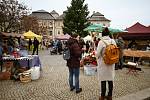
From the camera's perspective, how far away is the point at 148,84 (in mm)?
11203

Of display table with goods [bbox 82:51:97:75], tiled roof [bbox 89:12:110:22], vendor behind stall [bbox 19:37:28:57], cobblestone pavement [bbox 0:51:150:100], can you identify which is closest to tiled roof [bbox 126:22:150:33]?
vendor behind stall [bbox 19:37:28:57]

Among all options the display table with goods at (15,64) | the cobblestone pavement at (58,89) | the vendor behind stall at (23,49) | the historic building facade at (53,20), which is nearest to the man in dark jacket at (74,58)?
the cobblestone pavement at (58,89)

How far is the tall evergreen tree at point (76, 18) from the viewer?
5597 cm

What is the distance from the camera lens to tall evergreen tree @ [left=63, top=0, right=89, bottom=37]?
2203 inches

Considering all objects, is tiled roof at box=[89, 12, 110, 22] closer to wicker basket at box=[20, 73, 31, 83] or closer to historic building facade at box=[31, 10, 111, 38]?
historic building facade at box=[31, 10, 111, 38]

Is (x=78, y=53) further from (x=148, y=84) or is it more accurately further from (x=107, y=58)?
(x=148, y=84)

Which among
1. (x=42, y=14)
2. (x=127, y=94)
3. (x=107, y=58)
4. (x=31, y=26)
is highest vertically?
(x=42, y=14)

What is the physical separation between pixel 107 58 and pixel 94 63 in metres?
6.53

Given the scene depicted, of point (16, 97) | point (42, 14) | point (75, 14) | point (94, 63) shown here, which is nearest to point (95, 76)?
point (94, 63)

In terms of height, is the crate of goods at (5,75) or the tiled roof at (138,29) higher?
the tiled roof at (138,29)

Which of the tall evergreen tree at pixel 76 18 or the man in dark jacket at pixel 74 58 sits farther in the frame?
the tall evergreen tree at pixel 76 18

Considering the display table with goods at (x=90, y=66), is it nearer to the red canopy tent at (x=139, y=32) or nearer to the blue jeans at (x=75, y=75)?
the blue jeans at (x=75, y=75)

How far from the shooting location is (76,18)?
183ft

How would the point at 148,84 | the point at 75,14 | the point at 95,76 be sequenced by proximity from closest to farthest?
the point at 148,84, the point at 95,76, the point at 75,14
